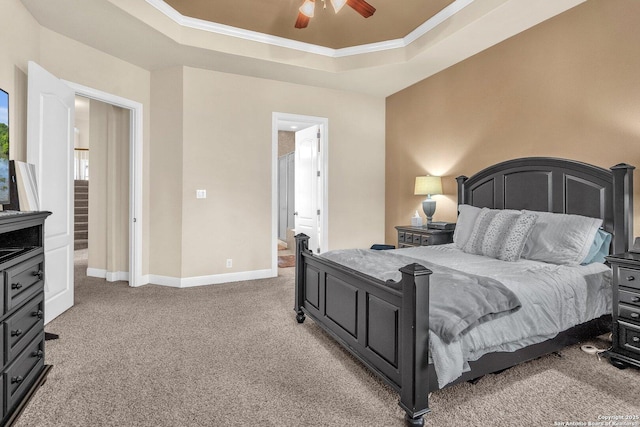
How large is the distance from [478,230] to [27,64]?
424 cm

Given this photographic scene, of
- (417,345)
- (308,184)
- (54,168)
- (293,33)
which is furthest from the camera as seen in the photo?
(308,184)

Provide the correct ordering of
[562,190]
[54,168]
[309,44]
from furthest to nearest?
[309,44] → [54,168] → [562,190]

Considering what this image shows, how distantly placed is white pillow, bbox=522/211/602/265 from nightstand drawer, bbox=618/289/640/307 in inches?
13.3

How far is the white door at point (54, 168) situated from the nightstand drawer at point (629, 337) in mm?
4410

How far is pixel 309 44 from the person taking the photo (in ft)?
14.1

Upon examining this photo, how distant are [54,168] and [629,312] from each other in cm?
465

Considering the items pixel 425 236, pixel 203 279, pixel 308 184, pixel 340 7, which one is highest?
pixel 340 7

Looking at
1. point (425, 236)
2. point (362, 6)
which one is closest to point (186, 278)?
point (425, 236)

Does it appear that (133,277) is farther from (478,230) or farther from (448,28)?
(448,28)

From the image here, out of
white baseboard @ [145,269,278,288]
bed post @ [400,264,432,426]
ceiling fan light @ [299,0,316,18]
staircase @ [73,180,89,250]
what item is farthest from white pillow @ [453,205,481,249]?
staircase @ [73,180,89,250]

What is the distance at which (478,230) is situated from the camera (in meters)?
3.14

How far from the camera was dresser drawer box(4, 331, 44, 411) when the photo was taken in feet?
5.55

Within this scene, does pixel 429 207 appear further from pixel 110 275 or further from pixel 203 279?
pixel 110 275

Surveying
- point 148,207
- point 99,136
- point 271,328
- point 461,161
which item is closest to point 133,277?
point 148,207
